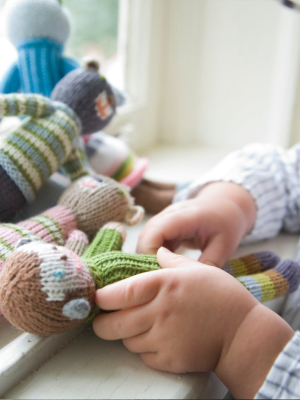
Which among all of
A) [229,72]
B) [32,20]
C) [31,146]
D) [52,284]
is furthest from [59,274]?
[229,72]

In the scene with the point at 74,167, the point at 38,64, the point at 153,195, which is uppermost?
the point at 38,64

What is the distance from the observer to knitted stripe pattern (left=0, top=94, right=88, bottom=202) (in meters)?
0.57

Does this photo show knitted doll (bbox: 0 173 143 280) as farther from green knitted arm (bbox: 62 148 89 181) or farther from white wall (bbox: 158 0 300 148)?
white wall (bbox: 158 0 300 148)

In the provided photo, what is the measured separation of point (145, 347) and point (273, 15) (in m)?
0.95

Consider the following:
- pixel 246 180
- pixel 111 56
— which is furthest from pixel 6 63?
pixel 246 180

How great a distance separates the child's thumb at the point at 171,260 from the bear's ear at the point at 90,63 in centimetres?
32

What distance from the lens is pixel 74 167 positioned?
665mm

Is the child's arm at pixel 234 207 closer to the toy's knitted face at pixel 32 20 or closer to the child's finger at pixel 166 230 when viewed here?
the child's finger at pixel 166 230

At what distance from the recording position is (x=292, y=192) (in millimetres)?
801

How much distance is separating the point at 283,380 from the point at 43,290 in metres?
0.22

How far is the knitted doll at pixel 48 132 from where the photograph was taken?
57cm

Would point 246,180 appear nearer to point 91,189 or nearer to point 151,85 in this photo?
point 91,189

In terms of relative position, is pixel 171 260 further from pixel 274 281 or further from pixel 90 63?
pixel 90 63

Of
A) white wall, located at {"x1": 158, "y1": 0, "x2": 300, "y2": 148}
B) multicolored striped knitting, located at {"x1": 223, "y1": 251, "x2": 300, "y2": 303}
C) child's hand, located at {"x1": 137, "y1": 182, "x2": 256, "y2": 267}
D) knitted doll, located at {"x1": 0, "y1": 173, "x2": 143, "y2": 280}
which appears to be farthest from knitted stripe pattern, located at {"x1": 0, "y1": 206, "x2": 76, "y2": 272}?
white wall, located at {"x1": 158, "y1": 0, "x2": 300, "y2": 148}
